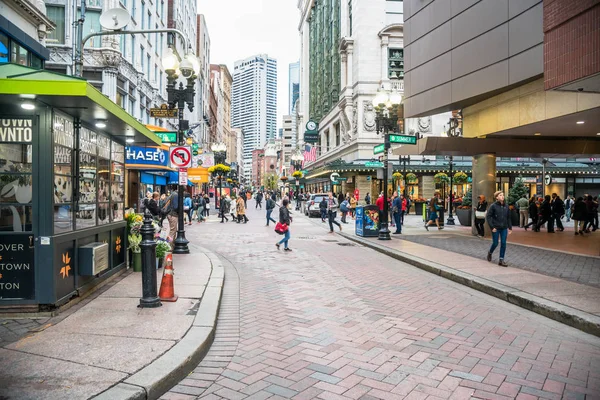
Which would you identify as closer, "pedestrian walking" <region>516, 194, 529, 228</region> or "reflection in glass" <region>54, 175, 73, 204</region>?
"reflection in glass" <region>54, 175, 73, 204</region>

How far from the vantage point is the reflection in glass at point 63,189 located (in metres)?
6.34

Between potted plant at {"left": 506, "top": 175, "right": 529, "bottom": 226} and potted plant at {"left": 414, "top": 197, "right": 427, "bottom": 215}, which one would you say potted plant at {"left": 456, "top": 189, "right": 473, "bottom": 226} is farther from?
potted plant at {"left": 414, "top": 197, "right": 427, "bottom": 215}

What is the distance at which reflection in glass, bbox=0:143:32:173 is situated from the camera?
6059mm

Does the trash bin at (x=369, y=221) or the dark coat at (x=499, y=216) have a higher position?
the dark coat at (x=499, y=216)

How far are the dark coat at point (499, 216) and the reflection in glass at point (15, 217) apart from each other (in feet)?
31.8

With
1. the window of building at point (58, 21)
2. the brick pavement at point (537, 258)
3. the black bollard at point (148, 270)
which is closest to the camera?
the black bollard at point (148, 270)

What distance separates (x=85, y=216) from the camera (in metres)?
7.39

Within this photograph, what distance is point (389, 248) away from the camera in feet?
47.5

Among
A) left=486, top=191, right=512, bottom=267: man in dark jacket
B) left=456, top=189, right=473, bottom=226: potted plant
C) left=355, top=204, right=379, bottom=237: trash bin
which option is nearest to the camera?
left=486, top=191, right=512, bottom=267: man in dark jacket

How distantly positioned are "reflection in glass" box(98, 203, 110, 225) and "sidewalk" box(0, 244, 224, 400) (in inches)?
63.4

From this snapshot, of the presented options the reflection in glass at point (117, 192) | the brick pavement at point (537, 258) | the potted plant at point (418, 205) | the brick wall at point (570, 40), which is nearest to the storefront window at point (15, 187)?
the reflection in glass at point (117, 192)

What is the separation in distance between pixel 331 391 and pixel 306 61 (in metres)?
89.6

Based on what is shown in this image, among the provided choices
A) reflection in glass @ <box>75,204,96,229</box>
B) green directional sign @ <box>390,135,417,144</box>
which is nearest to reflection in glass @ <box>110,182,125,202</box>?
reflection in glass @ <box>75,204,96,229</box>

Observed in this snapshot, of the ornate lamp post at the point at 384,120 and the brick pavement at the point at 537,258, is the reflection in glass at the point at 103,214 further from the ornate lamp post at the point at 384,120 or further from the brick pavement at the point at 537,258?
the ornate lamp post at the point at 384,120
